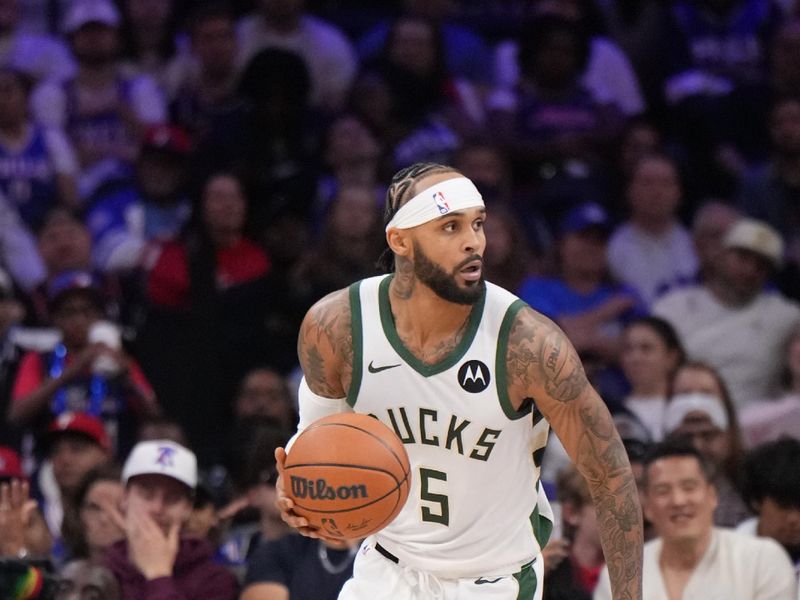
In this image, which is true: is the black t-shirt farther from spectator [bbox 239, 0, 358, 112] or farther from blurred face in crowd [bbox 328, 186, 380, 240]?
spectator [bbox 239, 0, 358, 112]

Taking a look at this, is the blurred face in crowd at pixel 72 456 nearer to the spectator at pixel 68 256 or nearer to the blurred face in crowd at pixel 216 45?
the spectator at pixel 68 256

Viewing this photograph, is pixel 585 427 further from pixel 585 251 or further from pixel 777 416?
pixel 585 251

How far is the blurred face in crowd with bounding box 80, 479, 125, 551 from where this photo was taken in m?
7.03

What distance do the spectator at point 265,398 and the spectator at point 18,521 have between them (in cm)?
146

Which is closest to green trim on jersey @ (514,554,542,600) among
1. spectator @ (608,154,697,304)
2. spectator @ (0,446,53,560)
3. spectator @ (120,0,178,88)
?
spectator @ (0,446,53,560)

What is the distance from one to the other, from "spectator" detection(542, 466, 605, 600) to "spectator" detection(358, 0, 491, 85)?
4.46 meters

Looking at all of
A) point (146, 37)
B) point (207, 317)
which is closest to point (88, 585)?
point (207, 317)

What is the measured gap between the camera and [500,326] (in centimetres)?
479

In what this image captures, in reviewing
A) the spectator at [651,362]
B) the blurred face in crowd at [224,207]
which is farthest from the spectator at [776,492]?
the blurred face in crowd at [224,207]

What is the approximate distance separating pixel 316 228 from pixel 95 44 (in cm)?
195

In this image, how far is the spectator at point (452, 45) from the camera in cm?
1088

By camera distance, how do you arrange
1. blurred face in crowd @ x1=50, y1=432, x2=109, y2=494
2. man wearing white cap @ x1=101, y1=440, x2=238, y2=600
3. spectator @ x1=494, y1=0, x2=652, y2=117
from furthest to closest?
spectator @ x1=494, y1=0, x2=652, y2=117
blurred face in crowd @ x1=50, y1=432, x2=109, y2=494
man wearing white cap @ x1=101, y1=440, x2=238, y2=600

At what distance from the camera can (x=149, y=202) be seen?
31.9 ft

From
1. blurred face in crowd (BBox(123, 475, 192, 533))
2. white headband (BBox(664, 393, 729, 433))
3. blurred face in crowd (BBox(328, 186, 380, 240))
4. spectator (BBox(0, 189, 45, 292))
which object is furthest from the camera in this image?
spectator (BBox(0, 189, 45, 292))
